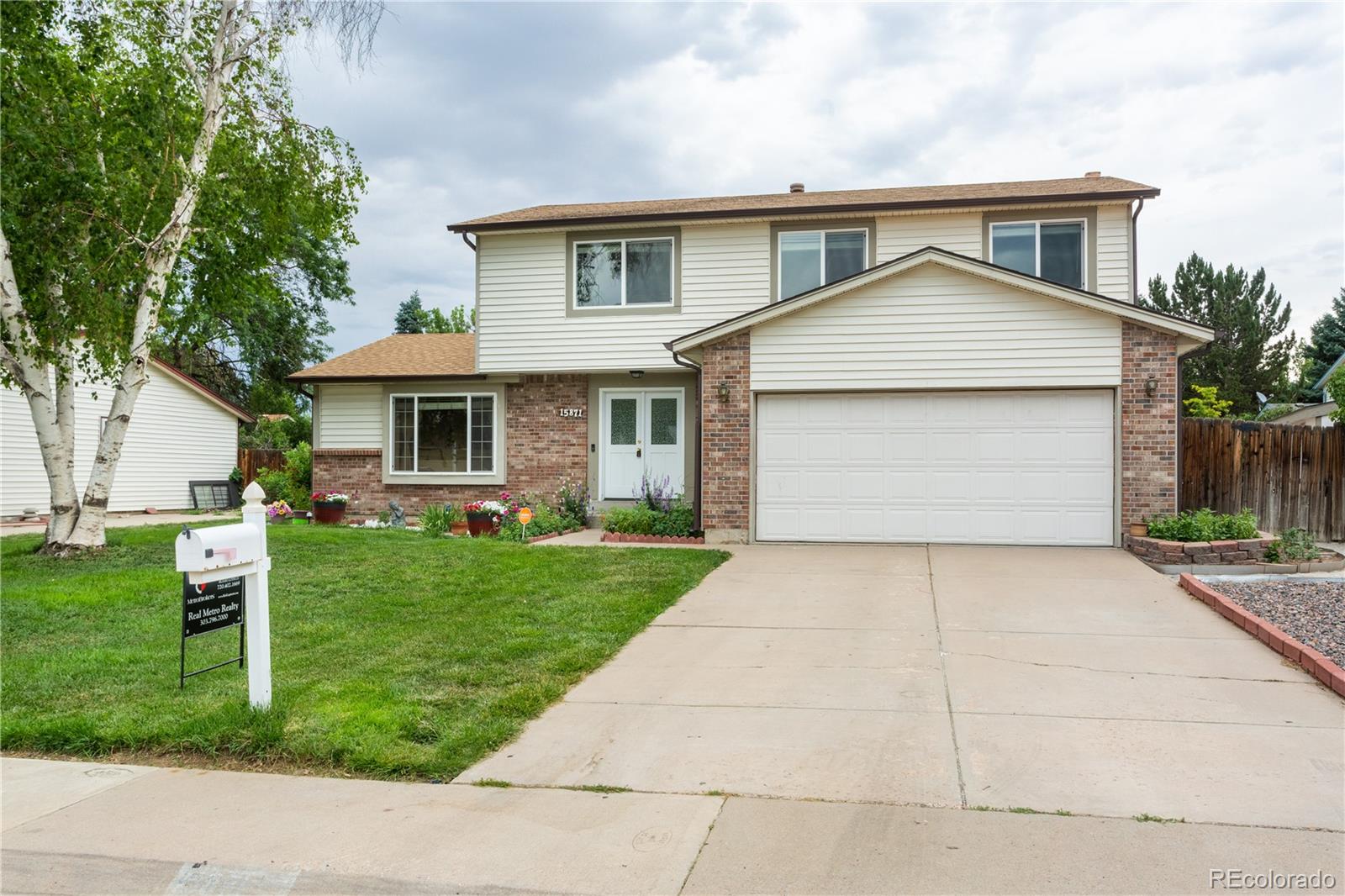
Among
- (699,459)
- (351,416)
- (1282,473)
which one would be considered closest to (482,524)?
(699,459)

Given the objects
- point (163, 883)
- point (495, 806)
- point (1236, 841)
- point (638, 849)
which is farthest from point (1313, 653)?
point (163, 883)

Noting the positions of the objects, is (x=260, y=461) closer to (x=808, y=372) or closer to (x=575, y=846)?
(x=808, y=372)

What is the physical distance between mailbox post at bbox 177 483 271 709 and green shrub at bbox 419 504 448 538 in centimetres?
935

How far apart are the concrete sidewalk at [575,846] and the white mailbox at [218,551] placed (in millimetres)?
1117

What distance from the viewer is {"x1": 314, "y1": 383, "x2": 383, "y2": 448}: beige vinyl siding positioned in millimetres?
17500

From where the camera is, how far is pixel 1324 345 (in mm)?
33312

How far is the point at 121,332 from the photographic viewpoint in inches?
459

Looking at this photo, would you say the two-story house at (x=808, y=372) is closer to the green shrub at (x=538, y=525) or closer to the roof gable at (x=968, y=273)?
the roof gable at (x=968, y=273)

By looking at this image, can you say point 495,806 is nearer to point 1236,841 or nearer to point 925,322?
point 1236,841

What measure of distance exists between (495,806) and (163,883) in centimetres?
129

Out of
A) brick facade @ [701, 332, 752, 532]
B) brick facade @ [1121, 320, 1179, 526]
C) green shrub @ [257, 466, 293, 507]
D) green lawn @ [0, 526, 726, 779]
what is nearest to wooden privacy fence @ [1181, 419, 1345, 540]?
brick facade @ [1121, 320, 1179, 526]

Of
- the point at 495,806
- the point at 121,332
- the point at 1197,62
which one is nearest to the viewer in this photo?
the point at 495,806

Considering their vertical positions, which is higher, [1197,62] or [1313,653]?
[1197,62]

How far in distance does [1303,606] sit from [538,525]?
10287mm
